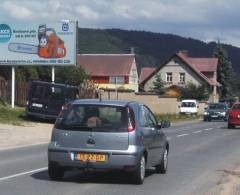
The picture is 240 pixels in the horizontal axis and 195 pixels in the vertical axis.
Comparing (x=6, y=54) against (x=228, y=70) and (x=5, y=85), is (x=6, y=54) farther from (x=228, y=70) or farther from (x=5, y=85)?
(x=228, y=70)

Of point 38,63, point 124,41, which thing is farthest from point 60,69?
point 124,41

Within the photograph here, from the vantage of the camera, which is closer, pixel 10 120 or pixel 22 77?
pixel 10 120

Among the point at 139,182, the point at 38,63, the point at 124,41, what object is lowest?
the point at 139,182

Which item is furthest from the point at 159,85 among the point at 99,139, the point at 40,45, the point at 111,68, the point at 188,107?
the point at 99,139

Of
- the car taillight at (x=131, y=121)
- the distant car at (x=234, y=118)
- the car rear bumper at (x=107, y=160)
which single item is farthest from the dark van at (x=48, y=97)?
the car rear bumper at (x=107, y=160)

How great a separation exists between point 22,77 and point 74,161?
3943cm

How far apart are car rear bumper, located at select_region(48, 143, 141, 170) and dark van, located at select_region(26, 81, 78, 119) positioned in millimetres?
24419

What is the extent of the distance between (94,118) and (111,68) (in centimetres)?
9505

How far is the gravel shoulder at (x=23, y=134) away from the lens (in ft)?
86.4

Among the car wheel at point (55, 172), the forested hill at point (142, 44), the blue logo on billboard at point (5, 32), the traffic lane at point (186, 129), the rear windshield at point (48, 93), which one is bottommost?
the traffic lane at point (186, 129)

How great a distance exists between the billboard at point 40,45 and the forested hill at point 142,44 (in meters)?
101

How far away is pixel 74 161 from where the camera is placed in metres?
13.4

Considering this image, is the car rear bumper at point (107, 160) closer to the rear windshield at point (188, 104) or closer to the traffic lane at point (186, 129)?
the traffic lane at point (186, 129)

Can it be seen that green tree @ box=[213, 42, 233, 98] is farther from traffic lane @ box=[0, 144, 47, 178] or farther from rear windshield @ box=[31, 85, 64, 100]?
traffic lane @ box=[0, 144, 47, 178]
